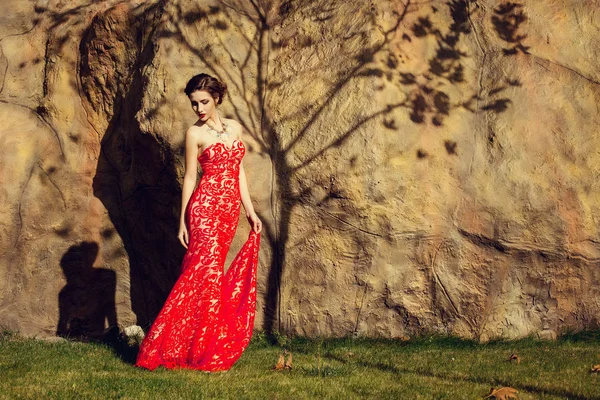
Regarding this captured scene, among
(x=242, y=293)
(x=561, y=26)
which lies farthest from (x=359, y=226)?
(x=561, y=26)

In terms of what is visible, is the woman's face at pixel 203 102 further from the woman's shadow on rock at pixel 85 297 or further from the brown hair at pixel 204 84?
the woman's shadow on rock at pixel 85 297

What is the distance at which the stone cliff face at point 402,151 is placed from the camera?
7.52 metres

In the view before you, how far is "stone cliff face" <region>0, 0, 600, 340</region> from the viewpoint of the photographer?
24.7ft

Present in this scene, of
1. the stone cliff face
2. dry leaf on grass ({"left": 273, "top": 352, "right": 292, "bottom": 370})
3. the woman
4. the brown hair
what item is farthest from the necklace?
dry leaf on grass ({"left": 273, "top": 352, "right": 292, "bottom": 370})

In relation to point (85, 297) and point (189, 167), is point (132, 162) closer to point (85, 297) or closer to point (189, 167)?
point (85, 297)

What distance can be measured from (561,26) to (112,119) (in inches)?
189

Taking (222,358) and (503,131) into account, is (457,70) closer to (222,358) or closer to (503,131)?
(503,131)

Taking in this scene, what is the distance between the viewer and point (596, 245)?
305 inches

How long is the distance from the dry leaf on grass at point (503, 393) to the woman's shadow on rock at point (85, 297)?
178 inches

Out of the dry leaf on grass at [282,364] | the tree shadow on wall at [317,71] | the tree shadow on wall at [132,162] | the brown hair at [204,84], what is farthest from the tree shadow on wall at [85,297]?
the brown hair at [204,84]

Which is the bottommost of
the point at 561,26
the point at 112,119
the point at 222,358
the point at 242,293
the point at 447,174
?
the point at 222,358

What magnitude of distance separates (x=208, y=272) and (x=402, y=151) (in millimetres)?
2288

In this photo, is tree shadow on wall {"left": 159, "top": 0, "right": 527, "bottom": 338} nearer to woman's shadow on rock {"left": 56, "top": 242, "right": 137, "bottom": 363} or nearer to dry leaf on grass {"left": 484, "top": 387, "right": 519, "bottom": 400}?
woman's shadow on rock {"left": 56, "top": 242, "right": 137, "bottom": 363}

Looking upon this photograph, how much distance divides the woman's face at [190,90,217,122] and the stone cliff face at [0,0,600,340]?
1.37m
